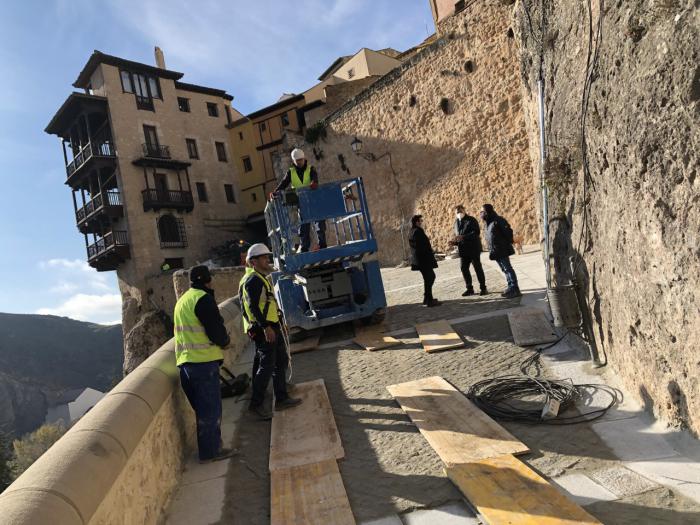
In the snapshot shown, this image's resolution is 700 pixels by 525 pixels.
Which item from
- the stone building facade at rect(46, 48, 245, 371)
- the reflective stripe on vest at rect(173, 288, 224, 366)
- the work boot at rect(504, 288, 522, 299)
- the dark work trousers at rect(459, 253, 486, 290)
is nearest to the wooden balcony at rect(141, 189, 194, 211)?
the stone building facade at rect(46, 48, 245, 371)

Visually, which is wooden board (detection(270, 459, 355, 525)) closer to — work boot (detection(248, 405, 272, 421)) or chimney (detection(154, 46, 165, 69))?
work boot (detection(248, 405, 272, 421))

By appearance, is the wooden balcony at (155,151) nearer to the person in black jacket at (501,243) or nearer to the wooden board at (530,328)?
the person in black jacket at (501,243)

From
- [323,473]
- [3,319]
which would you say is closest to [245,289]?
[323,473]

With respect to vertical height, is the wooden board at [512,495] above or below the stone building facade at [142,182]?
below

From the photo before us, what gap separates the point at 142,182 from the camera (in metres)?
30.3

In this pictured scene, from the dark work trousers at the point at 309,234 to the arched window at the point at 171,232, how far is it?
24.7 metres

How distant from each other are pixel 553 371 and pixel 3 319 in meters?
111

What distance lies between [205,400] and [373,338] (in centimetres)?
372

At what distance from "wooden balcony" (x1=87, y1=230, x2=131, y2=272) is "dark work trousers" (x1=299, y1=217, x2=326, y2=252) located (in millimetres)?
24182

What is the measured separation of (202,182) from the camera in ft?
112

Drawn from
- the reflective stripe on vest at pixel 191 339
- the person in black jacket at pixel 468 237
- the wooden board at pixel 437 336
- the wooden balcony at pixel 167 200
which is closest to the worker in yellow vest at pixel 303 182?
the wooden board at pixel 437 336

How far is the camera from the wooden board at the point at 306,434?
391cm

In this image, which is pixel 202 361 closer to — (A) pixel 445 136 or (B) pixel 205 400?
(B) pixel 205 400

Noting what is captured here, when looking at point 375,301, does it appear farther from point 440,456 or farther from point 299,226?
point 440,456
